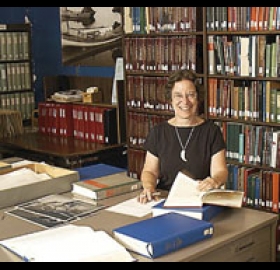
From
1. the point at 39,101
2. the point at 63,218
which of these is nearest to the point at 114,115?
the point at 39,101

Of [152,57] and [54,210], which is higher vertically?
[152,57]

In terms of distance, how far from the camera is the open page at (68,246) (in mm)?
1782

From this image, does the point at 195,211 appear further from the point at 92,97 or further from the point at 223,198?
the point at 92,97

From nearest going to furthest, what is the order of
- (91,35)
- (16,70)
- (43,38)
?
1. (91,35)
2. (16,70)
3. (43,38)

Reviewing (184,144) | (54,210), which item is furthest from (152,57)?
(54,210)

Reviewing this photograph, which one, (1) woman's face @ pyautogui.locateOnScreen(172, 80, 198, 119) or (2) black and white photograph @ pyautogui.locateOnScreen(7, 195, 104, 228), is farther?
(1) woman's face @ pyautogui.locateOnScreen(172, 80, 198, 119)

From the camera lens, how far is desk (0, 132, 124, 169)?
467cm

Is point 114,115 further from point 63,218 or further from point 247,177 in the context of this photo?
point 63,218

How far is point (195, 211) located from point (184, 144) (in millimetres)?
836

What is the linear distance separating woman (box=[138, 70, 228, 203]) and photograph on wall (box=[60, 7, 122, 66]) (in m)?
2.41

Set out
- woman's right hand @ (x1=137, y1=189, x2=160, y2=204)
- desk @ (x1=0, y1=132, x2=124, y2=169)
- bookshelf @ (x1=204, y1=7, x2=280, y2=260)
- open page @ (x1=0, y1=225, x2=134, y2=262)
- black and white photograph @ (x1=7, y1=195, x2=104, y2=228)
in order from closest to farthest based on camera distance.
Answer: open page @ (x1=0, y1=225, x2=134, y2=262) → black and white photograph @ (x1=7, y1=195, x2=104, y2=228) → woman's right hand @ (x1=137, y1=189, x2=160, y2=204) → bookshelf @ (x1=204, y1=7, x2=280, y2=260) → desk @ (x1=0, y1=132, x2=124, y2=169)

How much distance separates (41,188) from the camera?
2627mm

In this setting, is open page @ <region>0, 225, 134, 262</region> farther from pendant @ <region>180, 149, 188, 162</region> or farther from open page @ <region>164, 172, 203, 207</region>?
pendant @ <region>180, 149, 188, 162</region>

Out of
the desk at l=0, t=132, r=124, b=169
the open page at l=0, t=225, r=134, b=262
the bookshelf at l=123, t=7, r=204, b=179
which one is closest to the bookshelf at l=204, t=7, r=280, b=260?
the bookshelf at l=123, t=7, r=204, b=179
